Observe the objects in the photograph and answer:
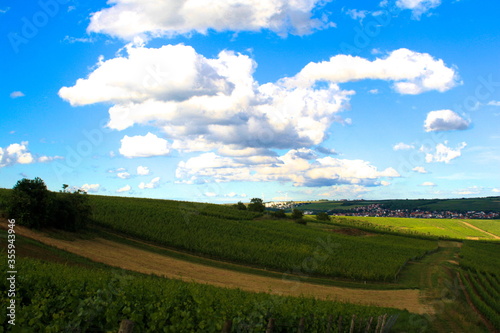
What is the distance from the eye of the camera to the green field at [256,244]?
43.1m

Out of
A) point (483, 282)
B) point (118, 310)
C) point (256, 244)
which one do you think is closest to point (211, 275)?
point (256, 244)

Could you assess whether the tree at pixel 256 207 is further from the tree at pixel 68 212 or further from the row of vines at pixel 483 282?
the tree at pixel 68 212

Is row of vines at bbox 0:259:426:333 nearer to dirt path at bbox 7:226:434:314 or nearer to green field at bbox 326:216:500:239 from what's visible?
dirt path at bbox 7:226:434:314

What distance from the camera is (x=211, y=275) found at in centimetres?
3512

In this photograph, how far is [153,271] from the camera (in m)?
33.0

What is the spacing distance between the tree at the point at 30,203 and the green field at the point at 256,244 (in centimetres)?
1026

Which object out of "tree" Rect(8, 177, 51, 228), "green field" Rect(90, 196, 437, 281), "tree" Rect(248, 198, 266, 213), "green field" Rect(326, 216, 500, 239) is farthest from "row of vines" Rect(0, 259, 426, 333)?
"green field" Rect(326, 216, 500, 239)

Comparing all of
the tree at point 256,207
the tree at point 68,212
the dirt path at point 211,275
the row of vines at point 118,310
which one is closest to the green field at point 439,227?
the tree at point 256,207

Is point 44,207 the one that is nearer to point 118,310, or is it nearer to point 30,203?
point 30,203

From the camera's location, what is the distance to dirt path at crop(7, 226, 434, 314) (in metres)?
32.2

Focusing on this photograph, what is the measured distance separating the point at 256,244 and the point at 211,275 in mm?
14311

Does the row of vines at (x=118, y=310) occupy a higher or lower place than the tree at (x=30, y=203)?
lower

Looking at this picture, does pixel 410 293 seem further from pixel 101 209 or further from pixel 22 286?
pixel 101 209

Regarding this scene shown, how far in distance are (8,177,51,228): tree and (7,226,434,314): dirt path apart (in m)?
1.39
